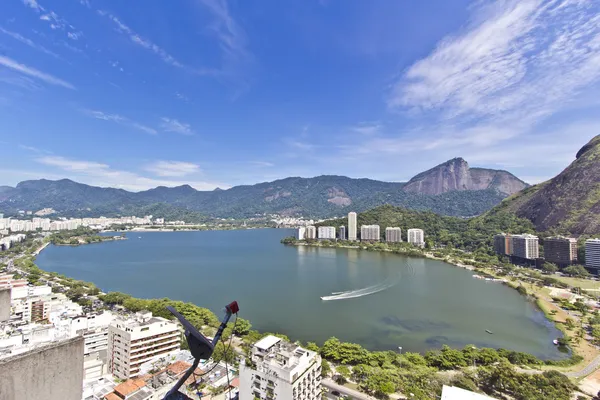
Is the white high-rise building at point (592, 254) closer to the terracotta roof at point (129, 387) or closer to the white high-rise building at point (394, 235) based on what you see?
the white high-rise building at point (394, 235)

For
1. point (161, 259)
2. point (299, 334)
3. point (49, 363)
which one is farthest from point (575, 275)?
point (161, 259)

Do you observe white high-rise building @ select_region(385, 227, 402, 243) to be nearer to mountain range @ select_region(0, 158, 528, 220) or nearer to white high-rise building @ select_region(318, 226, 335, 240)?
white high-rise building @ select_region(318, 226, 335, 240)

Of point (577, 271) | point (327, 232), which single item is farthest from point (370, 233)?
point (577, 271)

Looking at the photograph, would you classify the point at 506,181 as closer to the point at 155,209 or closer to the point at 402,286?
the point at 402,286

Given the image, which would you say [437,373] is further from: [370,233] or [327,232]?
[327,232]

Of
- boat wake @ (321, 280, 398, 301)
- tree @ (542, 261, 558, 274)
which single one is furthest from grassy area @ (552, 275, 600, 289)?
boat wake @ (321, 280, 398, 301)

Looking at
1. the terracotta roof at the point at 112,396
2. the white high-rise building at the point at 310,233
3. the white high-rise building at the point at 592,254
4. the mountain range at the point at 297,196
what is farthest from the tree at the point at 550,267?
the mountain range at the point at 297,196
